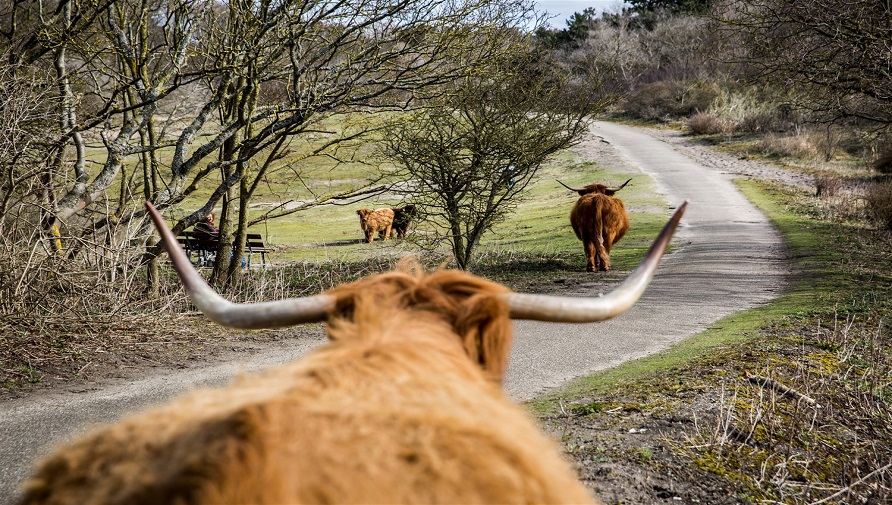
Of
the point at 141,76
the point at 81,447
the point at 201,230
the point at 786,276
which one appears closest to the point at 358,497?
the point at 81,447

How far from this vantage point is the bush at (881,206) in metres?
19.3

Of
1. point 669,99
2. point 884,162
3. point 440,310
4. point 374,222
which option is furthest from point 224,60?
point 669,99

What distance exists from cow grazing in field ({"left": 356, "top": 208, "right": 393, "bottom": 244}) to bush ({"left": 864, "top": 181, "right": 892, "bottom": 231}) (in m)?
16.7

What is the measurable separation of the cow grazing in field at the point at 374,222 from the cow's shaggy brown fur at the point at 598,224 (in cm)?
1337

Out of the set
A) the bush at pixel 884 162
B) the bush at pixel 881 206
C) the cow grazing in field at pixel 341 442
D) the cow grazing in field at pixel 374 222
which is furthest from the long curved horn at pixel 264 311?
the bush at pixel 884 162

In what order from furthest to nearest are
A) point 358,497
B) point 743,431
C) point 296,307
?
point 743,431 → point 296,307 → point 358,497

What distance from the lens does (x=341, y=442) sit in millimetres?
1491

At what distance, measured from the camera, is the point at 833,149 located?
37.9 m

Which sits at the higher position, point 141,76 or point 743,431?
point 141,76

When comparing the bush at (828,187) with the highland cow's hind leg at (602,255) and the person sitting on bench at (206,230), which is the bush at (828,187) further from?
the person sitting on bench at (206,230)

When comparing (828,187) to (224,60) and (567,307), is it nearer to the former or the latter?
(224,60)

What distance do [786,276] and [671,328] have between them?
474 cm

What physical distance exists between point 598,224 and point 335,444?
14622 mm

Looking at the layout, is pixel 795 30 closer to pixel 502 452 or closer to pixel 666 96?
pixel 502 452
